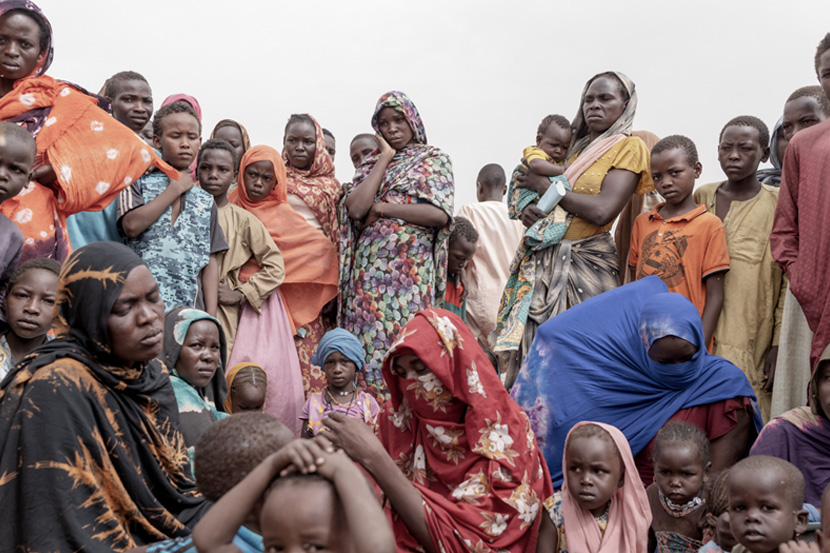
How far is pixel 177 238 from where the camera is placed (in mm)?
5250

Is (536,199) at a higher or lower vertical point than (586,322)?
higher

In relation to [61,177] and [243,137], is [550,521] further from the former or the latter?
[243,137]

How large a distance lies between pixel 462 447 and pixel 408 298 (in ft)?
7.29

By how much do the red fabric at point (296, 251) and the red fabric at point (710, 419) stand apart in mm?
2864

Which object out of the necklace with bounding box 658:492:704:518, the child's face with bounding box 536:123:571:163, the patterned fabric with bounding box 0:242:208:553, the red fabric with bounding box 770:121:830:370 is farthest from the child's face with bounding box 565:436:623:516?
the child's face with bounding box 536:123:571:163

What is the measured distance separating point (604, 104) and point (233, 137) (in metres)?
3.15

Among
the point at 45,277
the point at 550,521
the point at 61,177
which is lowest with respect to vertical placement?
the point at 550,521

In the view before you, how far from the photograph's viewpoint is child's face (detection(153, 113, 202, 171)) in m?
5.73

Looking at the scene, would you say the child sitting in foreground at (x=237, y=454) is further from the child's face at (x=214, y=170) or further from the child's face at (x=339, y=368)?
the child's face at (x=214, y=170)

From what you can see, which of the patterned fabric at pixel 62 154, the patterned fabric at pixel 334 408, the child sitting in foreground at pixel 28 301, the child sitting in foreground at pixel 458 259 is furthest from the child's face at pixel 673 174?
the child sitting in foreground at pixel 28 301

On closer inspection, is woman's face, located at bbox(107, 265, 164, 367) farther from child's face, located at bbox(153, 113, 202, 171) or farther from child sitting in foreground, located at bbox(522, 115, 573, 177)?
child sitting in foreground, located at bbox(522, 115, 573, 177)

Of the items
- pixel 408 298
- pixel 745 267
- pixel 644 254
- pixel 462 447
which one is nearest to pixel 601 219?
pixel 644 254

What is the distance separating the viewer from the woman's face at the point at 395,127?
611cm

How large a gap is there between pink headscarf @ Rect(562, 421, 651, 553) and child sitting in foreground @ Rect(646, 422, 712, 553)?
0.59 ft
